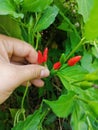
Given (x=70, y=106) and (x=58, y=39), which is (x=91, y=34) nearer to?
(x=70, y=106)

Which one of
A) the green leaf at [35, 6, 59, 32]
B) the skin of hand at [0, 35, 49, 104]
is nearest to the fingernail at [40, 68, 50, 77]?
the skin of hand at [0, 35, 49, 104]

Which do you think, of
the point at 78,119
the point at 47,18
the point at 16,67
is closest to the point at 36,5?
the point at 47,18

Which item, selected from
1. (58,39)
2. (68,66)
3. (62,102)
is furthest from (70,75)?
(58,39)

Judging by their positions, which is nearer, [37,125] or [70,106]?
[70,106]

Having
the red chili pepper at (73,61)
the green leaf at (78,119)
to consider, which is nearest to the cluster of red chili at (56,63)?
the red chili pepper at (73,61)

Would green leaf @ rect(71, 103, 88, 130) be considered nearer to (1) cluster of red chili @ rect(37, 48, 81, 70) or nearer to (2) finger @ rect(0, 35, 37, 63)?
(1) cluster of red chili @ rect(37, 48, 81, 70)

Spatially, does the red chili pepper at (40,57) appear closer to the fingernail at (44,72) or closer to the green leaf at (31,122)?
the fingernail at (44,72)
